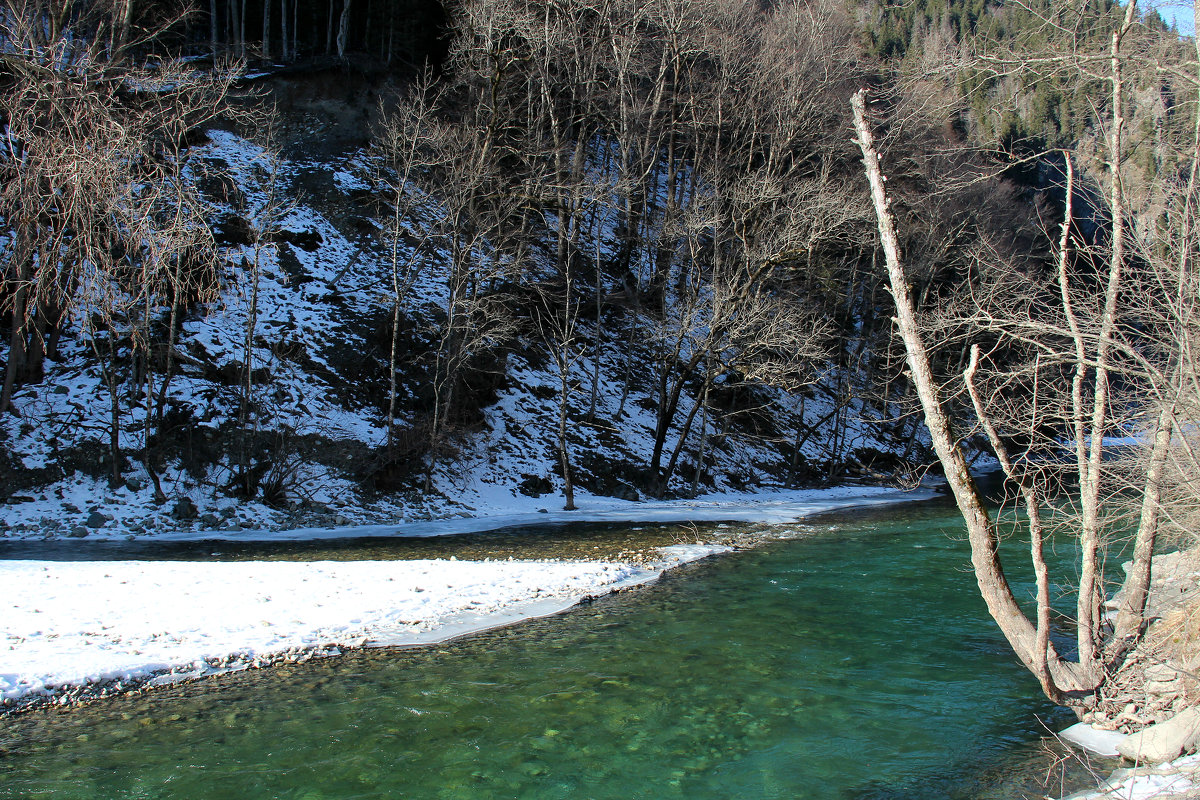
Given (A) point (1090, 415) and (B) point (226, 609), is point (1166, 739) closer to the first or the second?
(A) point (1090, 415)

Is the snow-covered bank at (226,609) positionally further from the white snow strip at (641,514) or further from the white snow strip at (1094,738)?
the white snow strip at (1094,738)

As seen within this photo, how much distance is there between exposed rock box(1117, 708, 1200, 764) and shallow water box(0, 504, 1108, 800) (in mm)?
772

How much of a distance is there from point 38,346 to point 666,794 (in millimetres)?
20038

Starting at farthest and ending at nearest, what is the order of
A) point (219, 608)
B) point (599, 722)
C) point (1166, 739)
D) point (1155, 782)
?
1. point (219, 608)
2. point (599, 722)
3. point (1166, 739)
4. point (1155, 782)

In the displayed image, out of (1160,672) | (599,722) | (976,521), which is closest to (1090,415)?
(976,521)

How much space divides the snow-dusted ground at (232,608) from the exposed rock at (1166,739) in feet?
23.9

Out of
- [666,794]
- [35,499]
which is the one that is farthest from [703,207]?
[666,794]

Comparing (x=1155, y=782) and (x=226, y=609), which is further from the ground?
(x=226, y=609)

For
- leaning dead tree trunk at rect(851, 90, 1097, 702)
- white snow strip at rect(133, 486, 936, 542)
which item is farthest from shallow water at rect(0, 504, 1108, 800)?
white snow strip at rect(133, 486, 936, 542)

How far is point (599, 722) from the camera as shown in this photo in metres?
7.30

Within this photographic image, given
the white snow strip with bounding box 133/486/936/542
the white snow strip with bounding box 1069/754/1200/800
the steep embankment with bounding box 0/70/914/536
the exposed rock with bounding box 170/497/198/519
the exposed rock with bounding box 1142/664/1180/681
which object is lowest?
the white snow strip with bounding box 1069/754/1200/800

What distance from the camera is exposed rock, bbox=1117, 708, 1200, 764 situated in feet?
20.1

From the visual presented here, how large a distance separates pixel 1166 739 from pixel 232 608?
1022cm

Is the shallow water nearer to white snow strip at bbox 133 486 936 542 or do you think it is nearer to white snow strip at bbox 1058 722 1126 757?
white snow strip at bbox 1058 722 1126 757
